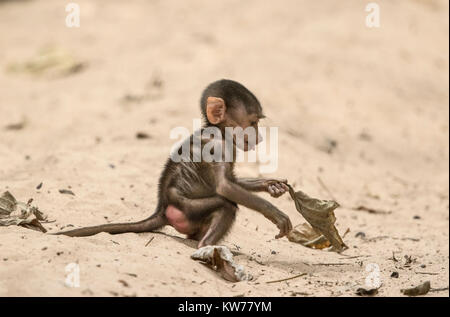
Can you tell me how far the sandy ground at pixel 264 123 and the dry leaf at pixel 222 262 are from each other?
0.07 metres

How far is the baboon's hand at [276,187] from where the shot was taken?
4736mm

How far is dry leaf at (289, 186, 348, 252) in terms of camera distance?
486 cm

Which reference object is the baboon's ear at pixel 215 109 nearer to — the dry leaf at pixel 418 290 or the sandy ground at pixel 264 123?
the sandy ground at pixel 264 123

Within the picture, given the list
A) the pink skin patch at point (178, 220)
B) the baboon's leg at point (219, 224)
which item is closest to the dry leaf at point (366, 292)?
the baboon's leg at point (219, 224)

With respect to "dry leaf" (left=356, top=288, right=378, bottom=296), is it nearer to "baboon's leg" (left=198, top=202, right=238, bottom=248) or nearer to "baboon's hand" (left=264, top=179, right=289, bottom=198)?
"baboon's hand" (left=264, top=179, right=289, bottom=198)

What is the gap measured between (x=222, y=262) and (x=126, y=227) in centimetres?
89

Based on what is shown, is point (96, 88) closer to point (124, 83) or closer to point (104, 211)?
point (124, 83)

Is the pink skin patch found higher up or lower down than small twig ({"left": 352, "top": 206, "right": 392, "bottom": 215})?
higher up

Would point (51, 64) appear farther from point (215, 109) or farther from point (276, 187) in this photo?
point (276, 187)

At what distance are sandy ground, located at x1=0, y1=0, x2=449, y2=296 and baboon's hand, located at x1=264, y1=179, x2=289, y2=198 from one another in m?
0.49

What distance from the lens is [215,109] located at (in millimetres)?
4945

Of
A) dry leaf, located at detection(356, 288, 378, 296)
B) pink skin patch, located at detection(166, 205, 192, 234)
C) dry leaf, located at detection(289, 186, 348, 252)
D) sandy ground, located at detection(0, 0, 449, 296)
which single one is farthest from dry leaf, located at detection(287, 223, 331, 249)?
dry leaf, located at detection(356, 288, 378, 296)
